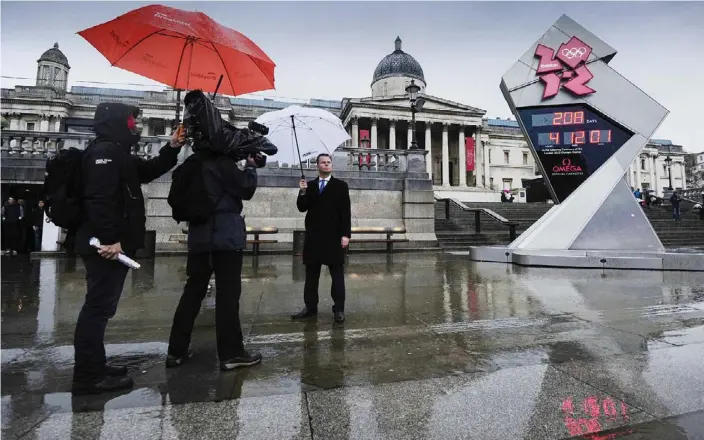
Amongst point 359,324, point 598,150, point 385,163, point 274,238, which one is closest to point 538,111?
point 598,150

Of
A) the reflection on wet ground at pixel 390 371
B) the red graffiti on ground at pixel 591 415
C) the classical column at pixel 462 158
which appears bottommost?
the red graffiti on ground at pixel 591 415

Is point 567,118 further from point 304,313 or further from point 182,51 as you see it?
point 182,51

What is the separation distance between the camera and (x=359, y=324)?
4086 millimetres

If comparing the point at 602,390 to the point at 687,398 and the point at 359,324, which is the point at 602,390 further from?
the point at 359,324

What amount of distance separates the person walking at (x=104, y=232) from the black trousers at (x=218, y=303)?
1.38ft

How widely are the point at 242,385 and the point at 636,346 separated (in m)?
3.36

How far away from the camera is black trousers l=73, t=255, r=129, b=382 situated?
8.13ft

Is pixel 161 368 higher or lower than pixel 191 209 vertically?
lower

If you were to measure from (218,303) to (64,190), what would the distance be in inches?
51.1

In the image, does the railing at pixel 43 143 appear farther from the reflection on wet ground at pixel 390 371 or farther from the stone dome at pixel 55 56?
the stone dome at pixel 55 56

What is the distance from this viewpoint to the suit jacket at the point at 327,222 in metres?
4.29

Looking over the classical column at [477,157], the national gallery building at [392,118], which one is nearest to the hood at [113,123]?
the national gallery building at [392,118]

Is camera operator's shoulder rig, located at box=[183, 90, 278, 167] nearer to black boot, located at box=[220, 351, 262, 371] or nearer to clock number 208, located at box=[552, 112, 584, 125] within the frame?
black boot, located at box=[220, 351, 262, 371]

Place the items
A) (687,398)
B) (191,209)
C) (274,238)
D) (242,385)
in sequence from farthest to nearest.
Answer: (274,238)
(191,209)
(242,385)
(687,398)
